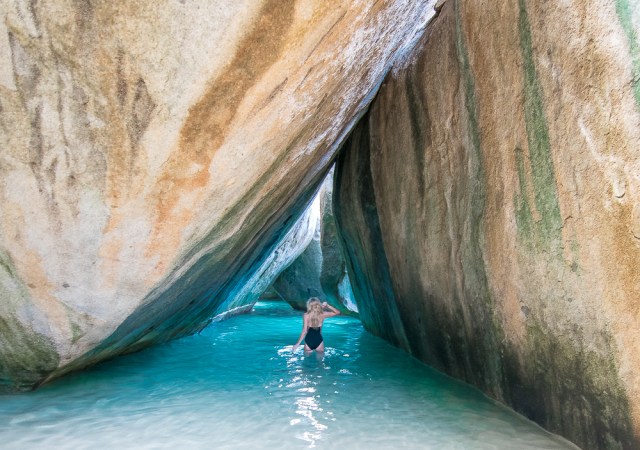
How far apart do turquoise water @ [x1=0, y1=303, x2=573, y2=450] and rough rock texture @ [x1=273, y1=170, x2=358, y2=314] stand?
6.46 metres

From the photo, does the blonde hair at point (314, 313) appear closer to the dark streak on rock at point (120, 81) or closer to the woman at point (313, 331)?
the woman at point (313, 331)

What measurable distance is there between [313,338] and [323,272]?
646 cm

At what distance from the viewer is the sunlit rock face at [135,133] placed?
3.72m

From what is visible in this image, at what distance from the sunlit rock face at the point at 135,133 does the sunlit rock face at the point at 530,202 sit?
116cm

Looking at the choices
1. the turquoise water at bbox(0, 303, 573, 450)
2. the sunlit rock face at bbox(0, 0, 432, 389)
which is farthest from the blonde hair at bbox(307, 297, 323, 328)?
the sunlit rock face at bbox(0, 0, 432, 389)

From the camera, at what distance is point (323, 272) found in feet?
49.5

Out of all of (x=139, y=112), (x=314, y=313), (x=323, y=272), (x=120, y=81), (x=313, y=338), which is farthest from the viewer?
(x=323, y=272)

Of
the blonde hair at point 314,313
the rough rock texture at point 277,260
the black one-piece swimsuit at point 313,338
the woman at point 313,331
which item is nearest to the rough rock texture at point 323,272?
the rough rock texture at point 277,260

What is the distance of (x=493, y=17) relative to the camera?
176 inches

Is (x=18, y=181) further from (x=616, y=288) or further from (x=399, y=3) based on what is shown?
(x=616, y=288)

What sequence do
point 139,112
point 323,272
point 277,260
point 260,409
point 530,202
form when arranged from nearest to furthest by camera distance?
1. point 139,112
2. point 530,202
3. point 260,409
4. point 277,260
5. point 323,272

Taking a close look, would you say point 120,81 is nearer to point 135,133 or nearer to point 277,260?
point 135,133

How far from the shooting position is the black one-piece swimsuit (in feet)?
28.4

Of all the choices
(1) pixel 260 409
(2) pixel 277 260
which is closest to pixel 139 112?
(1) pixel 260 409
